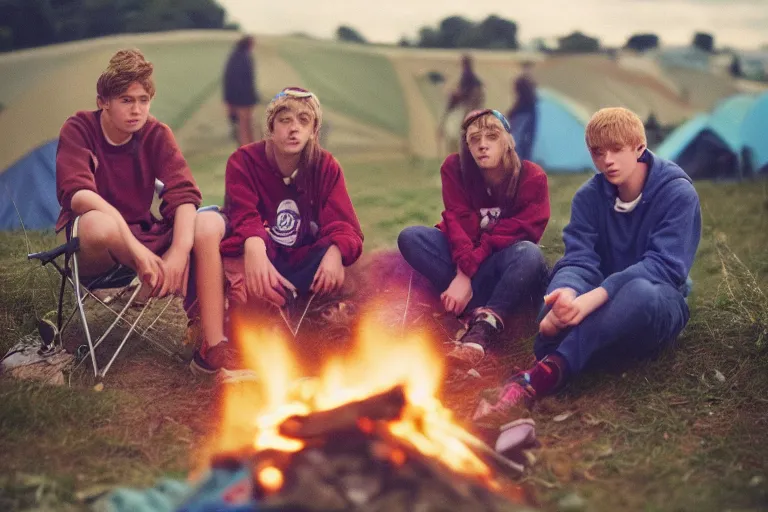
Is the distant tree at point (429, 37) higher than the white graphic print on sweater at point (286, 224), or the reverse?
the distant tree at point (429, 37)

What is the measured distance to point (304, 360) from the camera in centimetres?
394

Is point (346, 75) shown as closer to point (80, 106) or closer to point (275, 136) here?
point (80, 106)

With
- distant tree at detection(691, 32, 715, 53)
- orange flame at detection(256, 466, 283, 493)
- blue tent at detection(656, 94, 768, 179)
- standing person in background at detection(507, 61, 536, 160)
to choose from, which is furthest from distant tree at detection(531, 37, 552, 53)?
orange flame at detection(256, 466, 283, 493)

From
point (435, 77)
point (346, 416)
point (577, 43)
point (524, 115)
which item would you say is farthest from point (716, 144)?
point (346, 416)

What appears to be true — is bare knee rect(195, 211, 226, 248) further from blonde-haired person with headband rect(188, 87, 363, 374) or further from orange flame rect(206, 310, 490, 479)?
orange flame rect(206, 310, 490, 479)

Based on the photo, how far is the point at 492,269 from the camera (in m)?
3.84

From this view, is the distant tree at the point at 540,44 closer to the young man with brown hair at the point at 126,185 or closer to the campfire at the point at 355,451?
the young man with brown hair at the point at 126,185

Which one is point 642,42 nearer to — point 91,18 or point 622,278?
point 91,18

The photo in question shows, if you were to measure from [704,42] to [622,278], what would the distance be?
10145 millimetres

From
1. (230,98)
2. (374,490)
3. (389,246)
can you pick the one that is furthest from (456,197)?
(230,98)

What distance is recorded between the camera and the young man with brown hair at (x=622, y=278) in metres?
3.20

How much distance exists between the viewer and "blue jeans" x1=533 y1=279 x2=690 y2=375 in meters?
3.17

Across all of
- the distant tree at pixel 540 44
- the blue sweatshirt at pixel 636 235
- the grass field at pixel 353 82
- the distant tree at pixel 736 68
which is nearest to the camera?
the blue sweatshirt at pixel 636 235

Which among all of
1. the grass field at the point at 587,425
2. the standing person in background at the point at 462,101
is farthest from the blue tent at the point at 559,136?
the grass field at the point at 587,425
